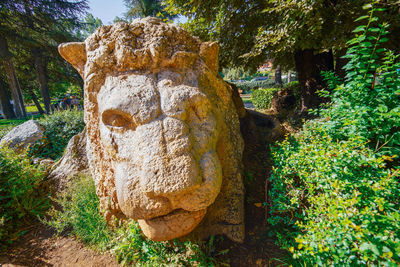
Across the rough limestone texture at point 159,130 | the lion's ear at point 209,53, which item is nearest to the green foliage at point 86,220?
the rough limestone texture at point 159,130

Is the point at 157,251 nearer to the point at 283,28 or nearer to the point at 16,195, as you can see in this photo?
the point at 16,195

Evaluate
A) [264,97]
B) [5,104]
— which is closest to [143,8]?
[5,104]

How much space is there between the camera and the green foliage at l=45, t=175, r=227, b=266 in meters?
2.08

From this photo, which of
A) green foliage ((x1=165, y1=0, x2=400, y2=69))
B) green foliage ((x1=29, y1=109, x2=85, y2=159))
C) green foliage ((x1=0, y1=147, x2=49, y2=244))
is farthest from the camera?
green foliage ((x1=29, y1=109, x2=85, y2=159))

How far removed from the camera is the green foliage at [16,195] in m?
3.11

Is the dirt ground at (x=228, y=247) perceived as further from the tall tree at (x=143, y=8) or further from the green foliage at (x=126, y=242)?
the tall tree at (x=143, y=8)

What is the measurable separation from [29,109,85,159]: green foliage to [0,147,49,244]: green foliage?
2.12m

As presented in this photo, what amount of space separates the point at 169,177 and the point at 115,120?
88 centimetres

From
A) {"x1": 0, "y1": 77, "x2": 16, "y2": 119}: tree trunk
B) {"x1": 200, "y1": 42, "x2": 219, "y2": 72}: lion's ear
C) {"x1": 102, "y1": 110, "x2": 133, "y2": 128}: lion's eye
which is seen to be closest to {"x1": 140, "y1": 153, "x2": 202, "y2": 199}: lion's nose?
{"x1": 102, "y1": 110, "x2": 133, "y2": 128}: lion's eye

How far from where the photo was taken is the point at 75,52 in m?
2.27

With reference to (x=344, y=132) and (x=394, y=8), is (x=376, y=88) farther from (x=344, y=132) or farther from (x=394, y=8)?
(x=394, y=8)

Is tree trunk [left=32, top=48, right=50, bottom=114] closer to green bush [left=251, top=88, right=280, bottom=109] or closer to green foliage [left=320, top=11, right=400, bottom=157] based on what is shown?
green bush [left=251, top=88, right=280, bottom=109]

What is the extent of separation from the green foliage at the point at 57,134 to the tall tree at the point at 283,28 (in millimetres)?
4836

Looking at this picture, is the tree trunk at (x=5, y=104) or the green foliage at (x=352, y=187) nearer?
the green foliage at (x=352, y=187)
